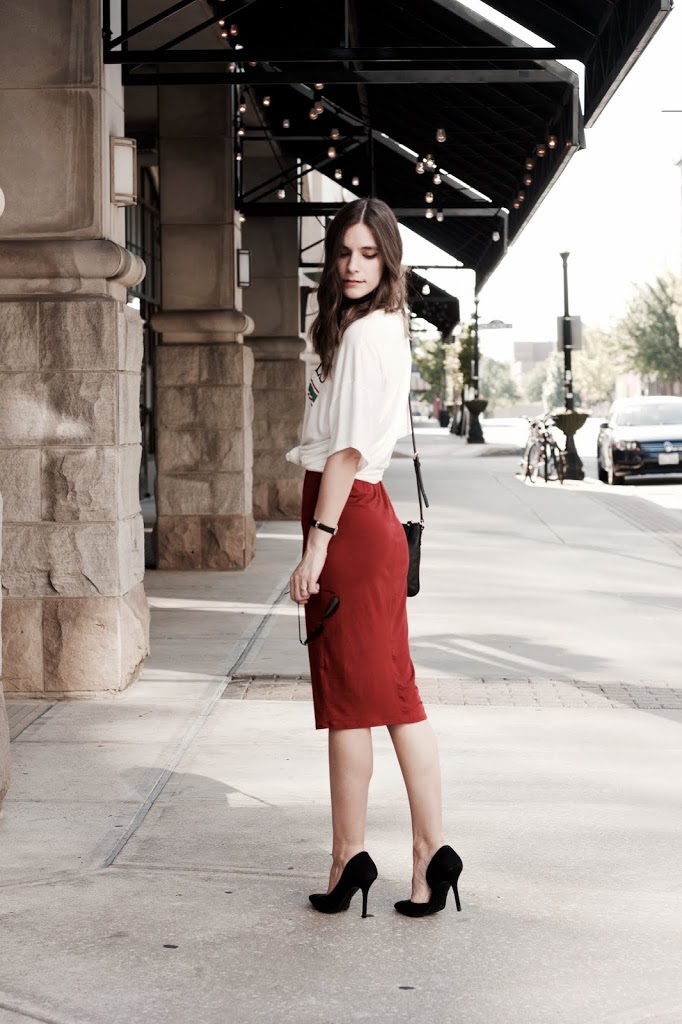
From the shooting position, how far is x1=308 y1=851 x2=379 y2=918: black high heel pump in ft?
13.2

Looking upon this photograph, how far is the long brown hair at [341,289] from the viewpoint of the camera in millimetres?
4027

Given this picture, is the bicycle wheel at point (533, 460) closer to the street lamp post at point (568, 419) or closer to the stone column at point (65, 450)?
the street lamp post at point (568, 419)

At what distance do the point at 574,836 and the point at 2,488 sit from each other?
3676 millimetres

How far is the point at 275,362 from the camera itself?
1809 centimetres

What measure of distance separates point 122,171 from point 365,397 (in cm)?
409

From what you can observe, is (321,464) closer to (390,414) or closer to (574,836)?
(390,414)

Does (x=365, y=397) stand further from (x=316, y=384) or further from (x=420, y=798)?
(x=420, y=798)

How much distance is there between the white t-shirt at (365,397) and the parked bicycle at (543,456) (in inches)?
872

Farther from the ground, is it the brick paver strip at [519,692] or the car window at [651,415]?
the car window at [651,415]

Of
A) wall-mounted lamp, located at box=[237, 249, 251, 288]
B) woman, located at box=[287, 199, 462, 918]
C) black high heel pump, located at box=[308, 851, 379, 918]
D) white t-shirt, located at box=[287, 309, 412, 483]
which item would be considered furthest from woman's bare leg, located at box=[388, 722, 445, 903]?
wall-mounted lamp, located at box=[237, 249, 251, 288]

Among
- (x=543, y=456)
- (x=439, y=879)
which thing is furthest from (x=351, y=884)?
(x=543, y=456)

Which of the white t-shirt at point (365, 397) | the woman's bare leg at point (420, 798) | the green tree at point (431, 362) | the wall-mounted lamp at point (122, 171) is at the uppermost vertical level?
the green tree at point (431, 362)

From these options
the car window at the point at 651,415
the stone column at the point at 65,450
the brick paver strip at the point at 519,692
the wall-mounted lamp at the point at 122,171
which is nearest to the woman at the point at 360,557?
the brick paver strip at the point at 519,692

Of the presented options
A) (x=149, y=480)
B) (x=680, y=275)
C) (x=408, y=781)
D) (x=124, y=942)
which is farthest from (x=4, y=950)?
(x=680, y=275)
